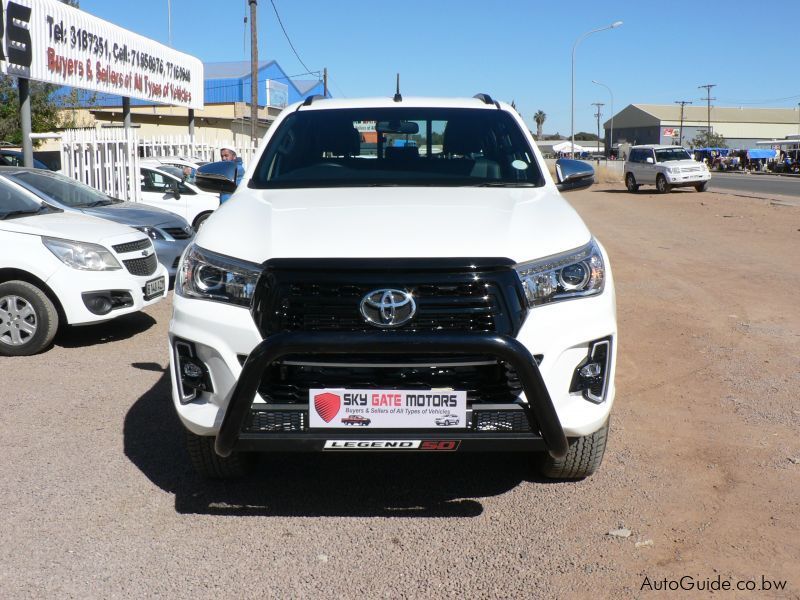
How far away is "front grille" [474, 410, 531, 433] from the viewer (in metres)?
3.28

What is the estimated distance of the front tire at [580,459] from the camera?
12.7ft

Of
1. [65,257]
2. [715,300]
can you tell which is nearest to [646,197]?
[715,300]

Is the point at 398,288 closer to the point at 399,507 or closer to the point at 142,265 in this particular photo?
the point at 399,507

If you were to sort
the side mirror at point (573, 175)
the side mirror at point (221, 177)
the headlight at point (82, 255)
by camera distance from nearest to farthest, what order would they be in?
1. the side mirror at point (221, 177)
2. the side mirror at point (573, 175)
3. the headlight at point (82, 255)

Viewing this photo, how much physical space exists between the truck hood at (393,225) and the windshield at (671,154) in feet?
101

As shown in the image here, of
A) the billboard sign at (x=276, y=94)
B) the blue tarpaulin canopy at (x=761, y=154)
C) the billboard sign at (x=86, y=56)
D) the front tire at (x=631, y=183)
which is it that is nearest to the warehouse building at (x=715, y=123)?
the blue tarpaulin canopy at (x=761, y=154)

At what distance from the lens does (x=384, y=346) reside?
3.18 metres

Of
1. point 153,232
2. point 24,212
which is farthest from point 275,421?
point 153,232

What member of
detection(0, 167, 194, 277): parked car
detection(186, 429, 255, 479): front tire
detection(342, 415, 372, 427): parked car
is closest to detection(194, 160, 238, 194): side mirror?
detection(186, 429, 255, 479): front tire

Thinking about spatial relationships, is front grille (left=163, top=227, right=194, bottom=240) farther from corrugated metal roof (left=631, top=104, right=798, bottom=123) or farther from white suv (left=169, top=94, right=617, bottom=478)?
corrugated metal roof (left=631, top=104, right=798, bottom=123)

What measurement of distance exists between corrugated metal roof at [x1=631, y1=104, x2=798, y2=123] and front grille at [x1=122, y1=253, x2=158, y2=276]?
134678 millimetres

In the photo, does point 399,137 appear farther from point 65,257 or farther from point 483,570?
point 65,257

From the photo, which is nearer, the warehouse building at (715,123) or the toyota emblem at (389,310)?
the toyota emblem at (389,310)

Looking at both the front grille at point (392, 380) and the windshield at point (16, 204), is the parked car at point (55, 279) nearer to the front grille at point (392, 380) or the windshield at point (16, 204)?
the windshield at point (16, 204)
